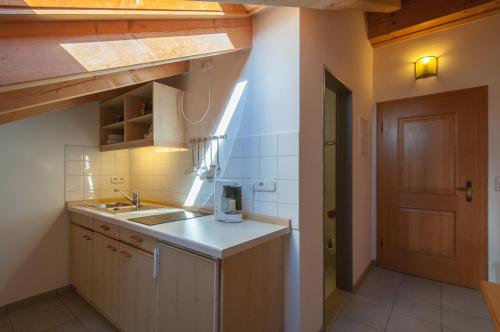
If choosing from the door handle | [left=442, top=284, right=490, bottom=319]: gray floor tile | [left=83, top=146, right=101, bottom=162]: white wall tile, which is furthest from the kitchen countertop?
the door handle

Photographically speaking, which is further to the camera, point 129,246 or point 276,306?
point 129,246

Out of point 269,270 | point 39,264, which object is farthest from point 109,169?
point 269,270

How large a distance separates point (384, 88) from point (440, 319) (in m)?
2.35

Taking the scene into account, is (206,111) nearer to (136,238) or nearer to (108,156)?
(136,238)

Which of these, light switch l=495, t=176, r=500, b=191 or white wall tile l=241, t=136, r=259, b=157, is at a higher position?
white wall tile l=241, t=136, r=259, b=157

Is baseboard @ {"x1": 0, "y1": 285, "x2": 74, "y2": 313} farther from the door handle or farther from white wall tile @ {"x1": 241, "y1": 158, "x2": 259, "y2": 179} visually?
the door handle

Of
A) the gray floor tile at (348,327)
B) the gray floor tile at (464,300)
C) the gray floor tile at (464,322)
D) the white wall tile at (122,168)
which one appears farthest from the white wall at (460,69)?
the white wall tile at (122,168)

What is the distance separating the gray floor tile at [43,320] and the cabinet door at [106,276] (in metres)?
0.28

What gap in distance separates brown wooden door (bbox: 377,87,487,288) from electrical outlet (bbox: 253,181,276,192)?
1.87 metres

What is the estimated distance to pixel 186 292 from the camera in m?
1.30

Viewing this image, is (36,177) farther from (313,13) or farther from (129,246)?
(313,13)

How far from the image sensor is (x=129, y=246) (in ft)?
5.51

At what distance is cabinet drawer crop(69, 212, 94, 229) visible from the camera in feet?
6.95

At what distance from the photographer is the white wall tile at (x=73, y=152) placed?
245 cm
